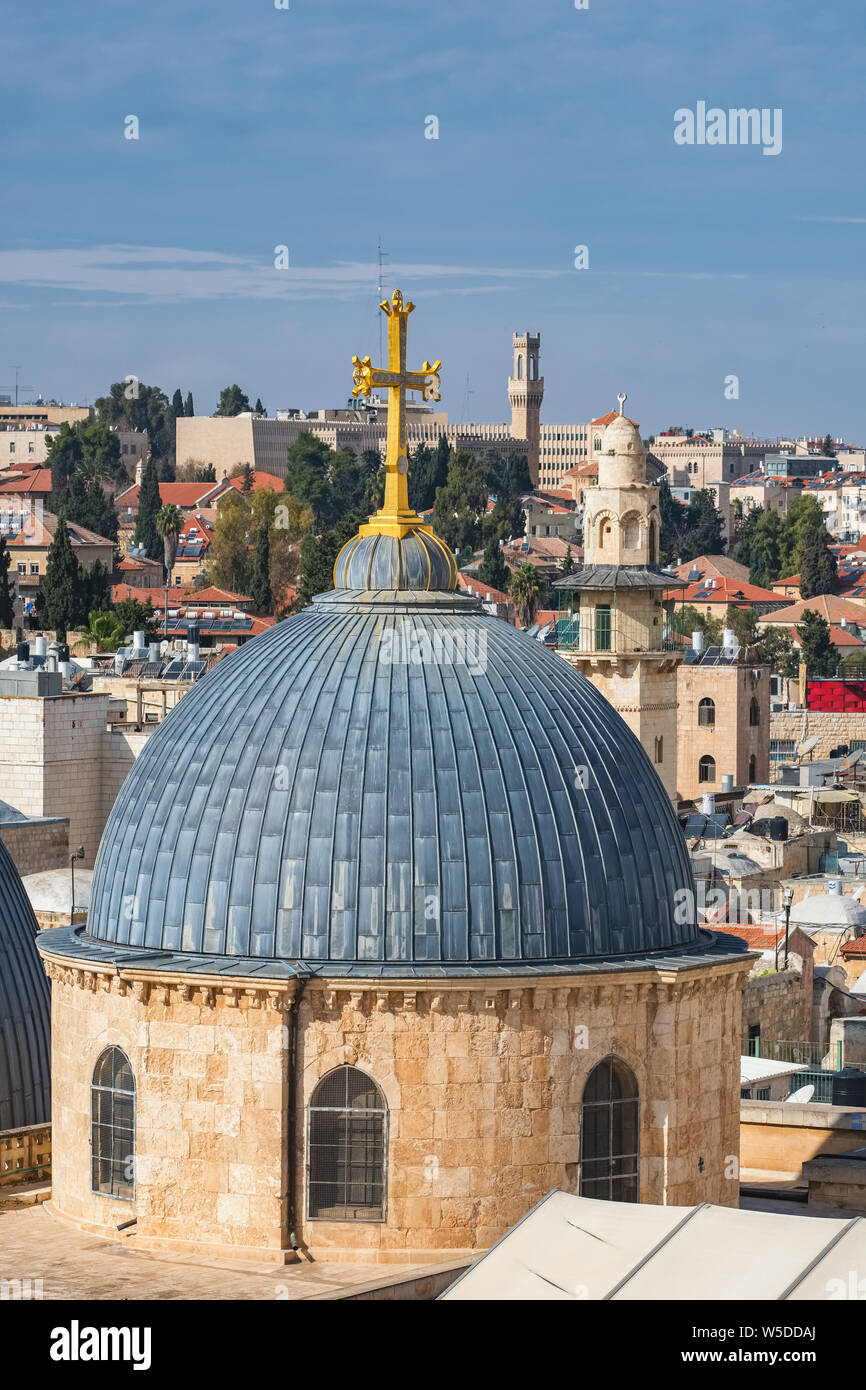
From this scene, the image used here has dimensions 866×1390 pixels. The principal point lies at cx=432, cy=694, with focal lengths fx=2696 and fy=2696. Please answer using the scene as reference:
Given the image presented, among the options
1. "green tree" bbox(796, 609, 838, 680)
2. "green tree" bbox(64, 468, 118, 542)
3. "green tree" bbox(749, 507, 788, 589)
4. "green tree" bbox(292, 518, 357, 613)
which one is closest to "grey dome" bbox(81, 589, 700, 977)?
"green tree" bbox(292, 518, 357, 613)

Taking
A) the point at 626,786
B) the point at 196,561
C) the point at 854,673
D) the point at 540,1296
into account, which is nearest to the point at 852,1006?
the point at 626,786

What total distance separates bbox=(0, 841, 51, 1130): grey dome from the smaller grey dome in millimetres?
5945

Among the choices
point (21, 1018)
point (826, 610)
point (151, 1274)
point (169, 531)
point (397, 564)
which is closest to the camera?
point (151, 1274)

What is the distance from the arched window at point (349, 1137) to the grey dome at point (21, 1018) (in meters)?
6.05

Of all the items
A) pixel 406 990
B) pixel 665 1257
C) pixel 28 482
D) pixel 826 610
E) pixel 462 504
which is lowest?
pixel 826 610

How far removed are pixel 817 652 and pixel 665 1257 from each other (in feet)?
337

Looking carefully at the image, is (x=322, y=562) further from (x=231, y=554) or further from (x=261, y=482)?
(x=261, y=482)

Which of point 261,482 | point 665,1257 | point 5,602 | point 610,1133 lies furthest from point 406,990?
point 261,482

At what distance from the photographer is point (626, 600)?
5806cm

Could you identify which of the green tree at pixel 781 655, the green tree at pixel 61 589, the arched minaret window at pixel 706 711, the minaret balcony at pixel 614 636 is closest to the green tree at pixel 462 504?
the green tree at pixel 781 655

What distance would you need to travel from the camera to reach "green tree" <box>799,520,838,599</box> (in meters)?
144
